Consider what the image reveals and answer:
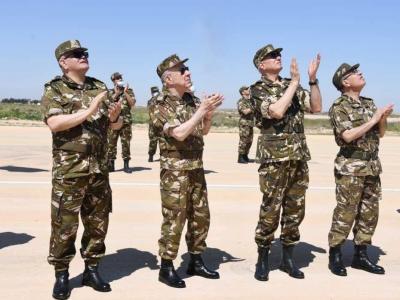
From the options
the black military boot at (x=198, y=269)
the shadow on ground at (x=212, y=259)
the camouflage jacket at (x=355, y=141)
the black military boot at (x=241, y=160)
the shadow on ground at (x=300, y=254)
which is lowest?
the shadow on ground at (x=212, y=259)

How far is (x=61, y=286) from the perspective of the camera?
4.82m

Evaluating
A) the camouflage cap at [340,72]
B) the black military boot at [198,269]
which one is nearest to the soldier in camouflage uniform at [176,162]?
the black military boot at [198,269]

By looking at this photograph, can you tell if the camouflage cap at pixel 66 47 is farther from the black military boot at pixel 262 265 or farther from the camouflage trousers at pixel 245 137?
the camouflage trousers at pixel 245 137

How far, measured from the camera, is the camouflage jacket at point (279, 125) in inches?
210

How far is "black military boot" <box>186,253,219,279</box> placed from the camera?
5.47m

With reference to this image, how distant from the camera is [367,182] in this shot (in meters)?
5.69

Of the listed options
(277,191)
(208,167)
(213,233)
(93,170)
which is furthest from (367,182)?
(208,167)

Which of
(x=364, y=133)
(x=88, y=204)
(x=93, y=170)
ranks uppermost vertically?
(x=364, y=133)

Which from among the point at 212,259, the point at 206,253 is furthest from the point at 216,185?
the point at 212,259

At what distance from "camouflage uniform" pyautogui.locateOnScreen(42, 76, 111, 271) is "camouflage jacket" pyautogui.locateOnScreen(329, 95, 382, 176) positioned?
2.36 meters

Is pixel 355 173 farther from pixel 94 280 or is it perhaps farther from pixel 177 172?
pixel 94 280

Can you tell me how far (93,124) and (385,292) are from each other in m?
3.13

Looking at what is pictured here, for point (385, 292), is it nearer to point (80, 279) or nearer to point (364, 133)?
point (364, 133)

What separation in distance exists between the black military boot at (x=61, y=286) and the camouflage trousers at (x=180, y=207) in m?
0.92
